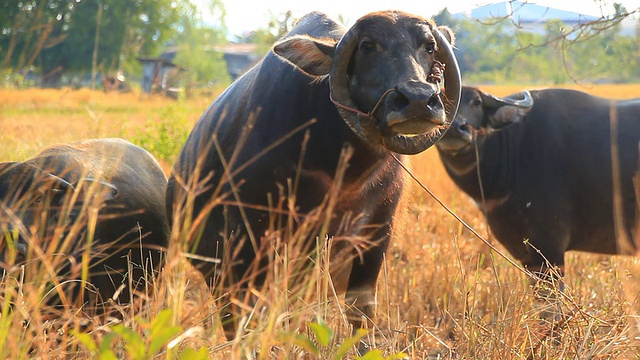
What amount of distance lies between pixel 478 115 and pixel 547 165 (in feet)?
2.37

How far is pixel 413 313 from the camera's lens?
5996mm

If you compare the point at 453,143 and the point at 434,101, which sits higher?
the point at 434,101

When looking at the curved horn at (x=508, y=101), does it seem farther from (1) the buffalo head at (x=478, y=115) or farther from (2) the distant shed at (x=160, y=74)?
(2) the distant shed at (x=160, y=74)

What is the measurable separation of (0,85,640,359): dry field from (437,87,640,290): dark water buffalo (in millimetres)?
284

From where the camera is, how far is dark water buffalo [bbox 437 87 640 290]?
6.65 metres

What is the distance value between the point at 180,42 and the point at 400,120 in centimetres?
9300

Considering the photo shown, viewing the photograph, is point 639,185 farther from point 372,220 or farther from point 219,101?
point 219,101

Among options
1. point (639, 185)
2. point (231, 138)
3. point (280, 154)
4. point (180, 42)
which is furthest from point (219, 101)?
point (180, 42)

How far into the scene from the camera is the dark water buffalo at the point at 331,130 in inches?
166

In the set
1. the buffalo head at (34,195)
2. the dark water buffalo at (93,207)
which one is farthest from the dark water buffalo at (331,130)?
the buffalo head at (34,195)

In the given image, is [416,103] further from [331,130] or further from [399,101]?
[331,130]

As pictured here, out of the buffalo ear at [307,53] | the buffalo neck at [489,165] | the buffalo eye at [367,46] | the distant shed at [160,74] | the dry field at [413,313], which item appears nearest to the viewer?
the dry field at [413,313]

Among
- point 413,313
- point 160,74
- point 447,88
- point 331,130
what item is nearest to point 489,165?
point 413,313

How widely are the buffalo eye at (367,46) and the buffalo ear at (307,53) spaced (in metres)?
0.20
